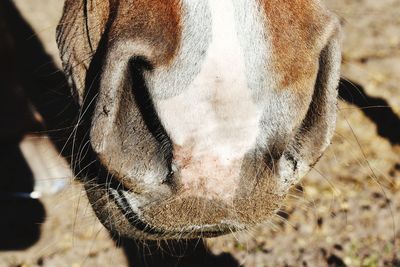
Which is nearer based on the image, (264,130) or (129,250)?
(264,130)

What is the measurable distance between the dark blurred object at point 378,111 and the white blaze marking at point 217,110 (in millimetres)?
2351

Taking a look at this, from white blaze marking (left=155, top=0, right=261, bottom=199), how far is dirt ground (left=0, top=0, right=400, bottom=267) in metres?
1.32

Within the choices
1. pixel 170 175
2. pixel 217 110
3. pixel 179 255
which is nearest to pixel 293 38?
pixel 217 110

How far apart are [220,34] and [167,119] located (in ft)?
0.88

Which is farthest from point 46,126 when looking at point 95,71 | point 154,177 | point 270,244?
→ point 154,177

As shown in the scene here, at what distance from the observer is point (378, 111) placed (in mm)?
3719

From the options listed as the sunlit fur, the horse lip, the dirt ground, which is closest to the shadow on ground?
the dirt ground

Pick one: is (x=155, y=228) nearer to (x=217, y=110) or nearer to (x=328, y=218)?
(x=217, y=110)

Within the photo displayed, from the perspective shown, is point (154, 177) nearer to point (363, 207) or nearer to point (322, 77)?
point (322, 77)

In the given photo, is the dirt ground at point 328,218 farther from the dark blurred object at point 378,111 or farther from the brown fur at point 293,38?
the brown fur at point 293,38

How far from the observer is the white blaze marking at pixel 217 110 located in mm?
1376

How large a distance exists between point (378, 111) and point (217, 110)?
264 cm

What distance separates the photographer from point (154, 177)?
147cm

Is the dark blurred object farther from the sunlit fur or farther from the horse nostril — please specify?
the horse nostril
